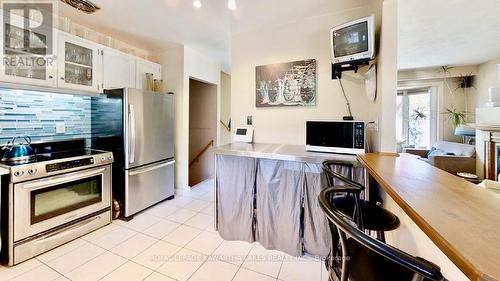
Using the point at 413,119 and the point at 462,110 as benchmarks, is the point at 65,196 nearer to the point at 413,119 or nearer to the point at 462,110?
the point at 413,119

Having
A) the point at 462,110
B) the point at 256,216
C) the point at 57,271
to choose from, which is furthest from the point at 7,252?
the point at 462,110

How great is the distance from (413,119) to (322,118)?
5.00 m

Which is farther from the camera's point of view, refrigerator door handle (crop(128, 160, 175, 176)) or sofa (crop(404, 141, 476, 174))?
sofa (crop(404, 141, 476, 174))

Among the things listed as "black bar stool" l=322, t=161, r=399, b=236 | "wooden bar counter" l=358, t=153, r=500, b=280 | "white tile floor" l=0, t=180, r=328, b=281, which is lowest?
"white tile floor" l=0, t=180, r=328, b=281

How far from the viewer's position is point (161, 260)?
1.84m

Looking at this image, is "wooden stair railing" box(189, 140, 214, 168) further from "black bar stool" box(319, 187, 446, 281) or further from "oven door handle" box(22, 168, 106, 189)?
"black bar stool" box(319, 187, 446, 281)

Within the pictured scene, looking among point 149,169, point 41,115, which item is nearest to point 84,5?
point 41,115

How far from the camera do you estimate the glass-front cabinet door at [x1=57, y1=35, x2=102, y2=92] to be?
2.24 meters

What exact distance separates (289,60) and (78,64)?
7.90 feet

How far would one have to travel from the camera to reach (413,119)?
5.76 m

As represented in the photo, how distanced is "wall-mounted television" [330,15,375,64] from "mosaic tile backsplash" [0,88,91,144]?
306 cm

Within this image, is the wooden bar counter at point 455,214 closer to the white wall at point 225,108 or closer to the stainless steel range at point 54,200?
the stainless steel range at point 54,200

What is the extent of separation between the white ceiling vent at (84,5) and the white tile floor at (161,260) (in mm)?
2326

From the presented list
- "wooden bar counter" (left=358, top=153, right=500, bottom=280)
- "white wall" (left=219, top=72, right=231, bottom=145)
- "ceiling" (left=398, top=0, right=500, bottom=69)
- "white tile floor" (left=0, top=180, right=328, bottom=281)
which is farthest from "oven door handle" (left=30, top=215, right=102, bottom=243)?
"ceiling" (left=398, top=0, right=500, bottom=69)
